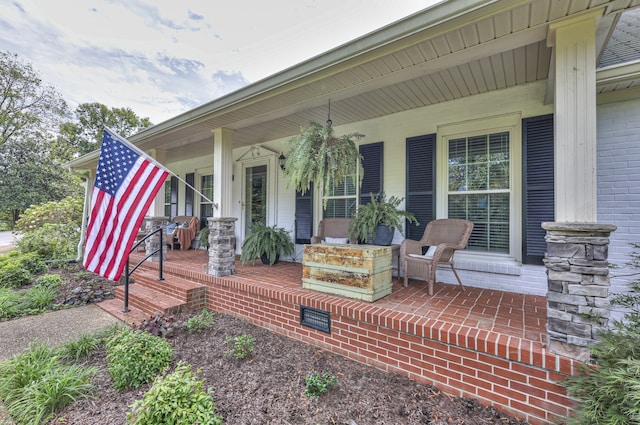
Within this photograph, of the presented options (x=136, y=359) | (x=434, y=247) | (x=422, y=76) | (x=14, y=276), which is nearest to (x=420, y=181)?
(x=434, y=247)

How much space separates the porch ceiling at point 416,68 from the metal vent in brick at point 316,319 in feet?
7.19

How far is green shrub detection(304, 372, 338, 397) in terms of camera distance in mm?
1868

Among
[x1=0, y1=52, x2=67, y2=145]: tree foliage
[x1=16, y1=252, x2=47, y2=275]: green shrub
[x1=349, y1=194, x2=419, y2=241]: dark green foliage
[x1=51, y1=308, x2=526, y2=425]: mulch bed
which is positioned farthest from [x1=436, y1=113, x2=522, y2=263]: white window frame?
[x1=0, y1=52, x2=67, y2=145]: tree foliage

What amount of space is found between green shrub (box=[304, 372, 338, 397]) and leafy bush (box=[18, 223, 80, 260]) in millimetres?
7208

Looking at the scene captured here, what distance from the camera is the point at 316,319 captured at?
8.66 feet

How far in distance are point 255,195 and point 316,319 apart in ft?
12.4

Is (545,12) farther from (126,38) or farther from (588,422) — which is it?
(126,38)

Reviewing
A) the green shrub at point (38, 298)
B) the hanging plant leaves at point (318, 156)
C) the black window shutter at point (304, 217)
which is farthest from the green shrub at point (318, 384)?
the green shrub at point (38, 298)

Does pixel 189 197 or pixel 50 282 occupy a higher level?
pixel 189 197

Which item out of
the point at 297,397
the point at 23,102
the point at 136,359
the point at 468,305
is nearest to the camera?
the point at 297,397

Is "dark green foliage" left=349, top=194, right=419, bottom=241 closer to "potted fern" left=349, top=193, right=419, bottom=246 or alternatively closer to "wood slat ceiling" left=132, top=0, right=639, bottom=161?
"potted fern" left=349, top=193, right=419, bottom=246

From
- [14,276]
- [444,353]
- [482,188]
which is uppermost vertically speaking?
[482,188]

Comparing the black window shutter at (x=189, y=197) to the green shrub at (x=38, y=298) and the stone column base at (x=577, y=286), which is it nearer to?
the green shrub at (x=38, y=298)

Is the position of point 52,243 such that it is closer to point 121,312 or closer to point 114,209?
point 121,312
